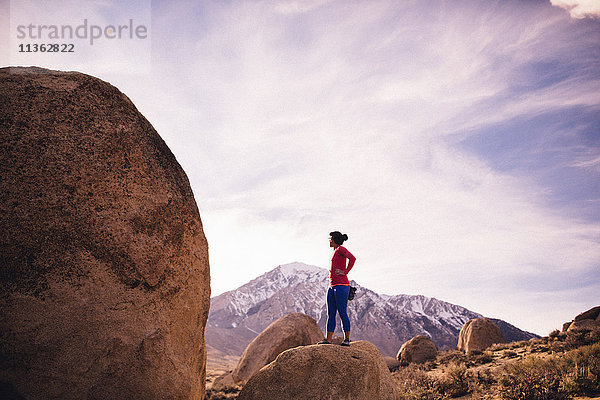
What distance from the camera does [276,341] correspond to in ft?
47.2

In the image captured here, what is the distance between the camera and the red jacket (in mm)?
5961

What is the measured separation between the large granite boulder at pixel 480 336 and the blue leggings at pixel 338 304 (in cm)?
1911

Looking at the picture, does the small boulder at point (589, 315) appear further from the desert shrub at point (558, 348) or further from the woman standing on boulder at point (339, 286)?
the woman standing on boulder at point (339, 286)

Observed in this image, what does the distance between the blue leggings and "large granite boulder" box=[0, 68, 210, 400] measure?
2.52 metres

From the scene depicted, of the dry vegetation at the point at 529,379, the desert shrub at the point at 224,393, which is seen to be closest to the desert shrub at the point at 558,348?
the dry vegetation at the point at 529,379

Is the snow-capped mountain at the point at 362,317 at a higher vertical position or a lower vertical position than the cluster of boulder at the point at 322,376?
lower

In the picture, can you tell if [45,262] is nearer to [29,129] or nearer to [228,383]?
[29,129]

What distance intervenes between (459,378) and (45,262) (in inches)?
398

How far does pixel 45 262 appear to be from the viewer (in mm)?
3197

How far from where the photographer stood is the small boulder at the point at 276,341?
14188mm

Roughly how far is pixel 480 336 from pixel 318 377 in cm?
2109

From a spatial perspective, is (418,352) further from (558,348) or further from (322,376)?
(322,376)

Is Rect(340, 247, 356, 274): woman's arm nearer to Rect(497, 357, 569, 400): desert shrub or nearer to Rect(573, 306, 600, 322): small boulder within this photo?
Rect(497, 357, 569, 400): desert shrub

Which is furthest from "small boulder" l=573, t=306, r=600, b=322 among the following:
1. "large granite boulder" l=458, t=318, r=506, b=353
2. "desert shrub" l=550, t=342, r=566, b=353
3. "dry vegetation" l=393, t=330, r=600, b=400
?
"desert shrub" l=550, t=342, r=566, b=353
